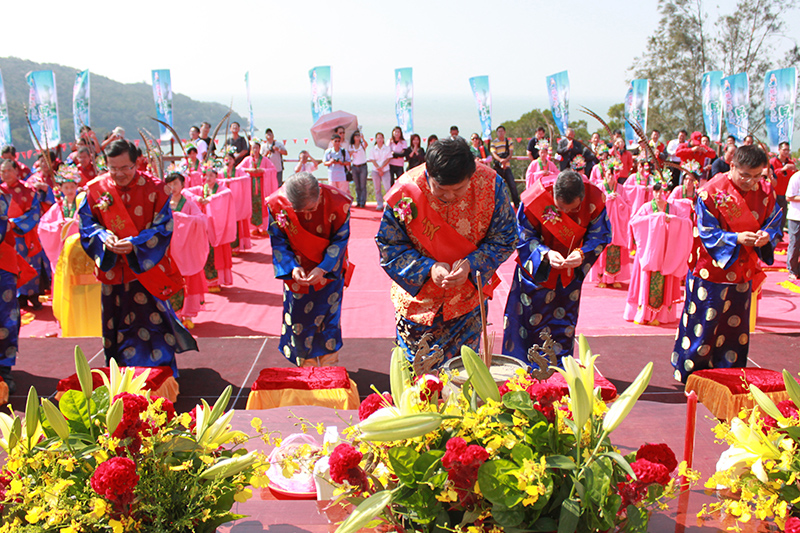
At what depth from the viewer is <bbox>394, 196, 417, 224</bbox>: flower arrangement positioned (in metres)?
3.05

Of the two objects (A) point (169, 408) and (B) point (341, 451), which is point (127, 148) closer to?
(A) point (169, 408)

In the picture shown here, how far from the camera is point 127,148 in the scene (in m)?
3.69

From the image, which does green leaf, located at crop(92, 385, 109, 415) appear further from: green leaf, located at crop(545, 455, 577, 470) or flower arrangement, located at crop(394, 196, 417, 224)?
flower arrangement, located at crop(394, 196, 417, 224)

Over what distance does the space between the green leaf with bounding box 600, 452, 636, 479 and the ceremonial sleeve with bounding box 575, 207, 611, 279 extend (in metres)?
2.44

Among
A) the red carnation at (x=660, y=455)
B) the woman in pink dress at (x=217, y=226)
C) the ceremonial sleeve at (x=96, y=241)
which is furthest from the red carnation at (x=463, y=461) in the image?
the woman in pink dress at (x=217, y=226)

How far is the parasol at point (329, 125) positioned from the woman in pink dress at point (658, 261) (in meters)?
7.00

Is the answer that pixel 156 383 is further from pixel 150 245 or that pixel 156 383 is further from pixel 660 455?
pixel 660 455

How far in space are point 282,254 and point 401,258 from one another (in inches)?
37.5

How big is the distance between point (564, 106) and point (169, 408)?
13515mm

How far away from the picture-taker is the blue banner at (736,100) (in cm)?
1286

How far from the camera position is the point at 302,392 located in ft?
10.2

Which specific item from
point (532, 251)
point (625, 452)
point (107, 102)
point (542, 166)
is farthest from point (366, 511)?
point (107, 102)

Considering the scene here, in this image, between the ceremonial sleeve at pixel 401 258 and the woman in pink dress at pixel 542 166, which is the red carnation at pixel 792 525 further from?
the woman in pink dress at pixel 542 166

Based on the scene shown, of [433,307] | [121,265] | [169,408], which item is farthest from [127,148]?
[169,408]
